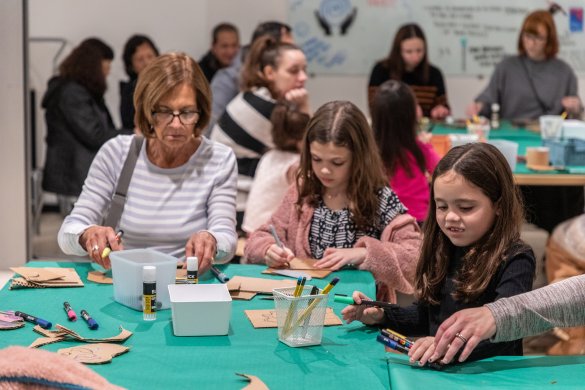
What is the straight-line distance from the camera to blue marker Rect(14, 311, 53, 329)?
7.52 ft

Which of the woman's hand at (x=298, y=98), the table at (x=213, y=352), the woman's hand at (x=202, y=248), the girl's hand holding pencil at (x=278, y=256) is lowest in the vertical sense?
the table at (x=213, y=352)

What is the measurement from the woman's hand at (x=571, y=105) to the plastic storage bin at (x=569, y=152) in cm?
166

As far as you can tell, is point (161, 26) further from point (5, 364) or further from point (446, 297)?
point (5, 364)

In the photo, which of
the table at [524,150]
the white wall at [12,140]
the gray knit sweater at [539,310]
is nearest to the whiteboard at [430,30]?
the table at [524,150]

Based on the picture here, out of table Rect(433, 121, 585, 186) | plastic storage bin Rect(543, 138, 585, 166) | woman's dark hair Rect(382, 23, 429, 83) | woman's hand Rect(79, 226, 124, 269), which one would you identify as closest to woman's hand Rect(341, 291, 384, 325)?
woman's hand Rect(79, 226, 124, 269)

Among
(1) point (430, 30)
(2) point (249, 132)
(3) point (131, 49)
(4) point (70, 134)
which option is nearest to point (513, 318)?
(2) point (249, 132)

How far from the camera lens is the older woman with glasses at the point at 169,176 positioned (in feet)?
9.88

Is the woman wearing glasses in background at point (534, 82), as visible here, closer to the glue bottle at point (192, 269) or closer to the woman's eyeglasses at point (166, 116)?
the woman's eyeglasses at point (166, 116)

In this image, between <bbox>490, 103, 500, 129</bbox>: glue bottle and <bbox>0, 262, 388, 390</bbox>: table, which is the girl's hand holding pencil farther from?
<bbox>490, 103, 500, 129</bbox>: glue bottle

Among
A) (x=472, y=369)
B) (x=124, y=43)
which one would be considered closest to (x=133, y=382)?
(x=472, y=369)

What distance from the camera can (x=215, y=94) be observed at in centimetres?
615

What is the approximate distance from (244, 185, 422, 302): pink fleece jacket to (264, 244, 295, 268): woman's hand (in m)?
0.05

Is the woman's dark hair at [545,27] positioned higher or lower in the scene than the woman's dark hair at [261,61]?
higher

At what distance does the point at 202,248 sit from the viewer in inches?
111
